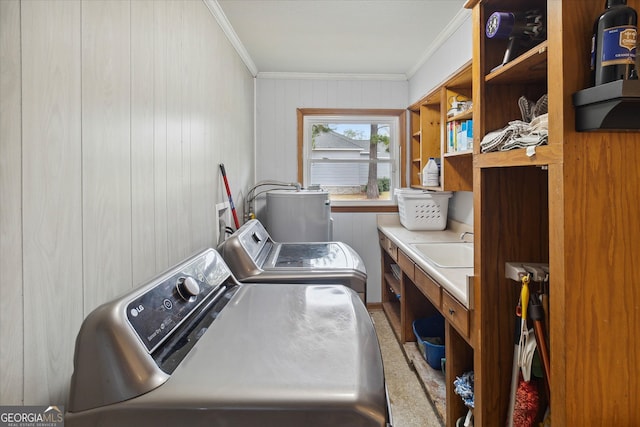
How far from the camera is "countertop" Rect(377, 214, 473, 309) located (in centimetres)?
159

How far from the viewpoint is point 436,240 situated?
2705 mm

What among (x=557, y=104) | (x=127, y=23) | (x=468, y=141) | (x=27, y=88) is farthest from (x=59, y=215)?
(x=468, y=141)

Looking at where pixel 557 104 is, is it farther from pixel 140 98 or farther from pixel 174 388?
pixel 140 98

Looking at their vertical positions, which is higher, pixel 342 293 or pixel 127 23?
pixel 127 23

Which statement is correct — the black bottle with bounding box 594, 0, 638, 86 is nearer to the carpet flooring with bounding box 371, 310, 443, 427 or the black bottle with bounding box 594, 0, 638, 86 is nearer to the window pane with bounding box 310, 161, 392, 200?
the carpet flooring with bounding box 371, 310, 443, 427

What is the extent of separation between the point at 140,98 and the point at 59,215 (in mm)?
563

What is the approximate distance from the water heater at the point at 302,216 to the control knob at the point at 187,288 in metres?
1.85

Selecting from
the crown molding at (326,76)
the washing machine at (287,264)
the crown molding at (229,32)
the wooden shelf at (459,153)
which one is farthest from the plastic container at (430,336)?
the crown molding at (229,32)

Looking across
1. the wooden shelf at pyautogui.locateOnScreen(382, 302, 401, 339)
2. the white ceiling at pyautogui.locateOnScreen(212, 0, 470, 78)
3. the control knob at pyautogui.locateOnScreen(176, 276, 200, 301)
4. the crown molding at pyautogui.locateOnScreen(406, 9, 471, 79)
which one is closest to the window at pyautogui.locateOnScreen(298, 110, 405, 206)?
the white ceiling at pyautogui.locateOnScreen(212, 0, 470, 78)

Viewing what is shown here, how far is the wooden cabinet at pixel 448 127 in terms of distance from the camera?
2.41 meters

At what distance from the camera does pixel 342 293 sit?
1193mm

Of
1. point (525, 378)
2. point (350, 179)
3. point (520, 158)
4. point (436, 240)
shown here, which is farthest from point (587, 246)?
point (350, 179)

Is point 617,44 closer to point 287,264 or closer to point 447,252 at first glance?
point 287,264

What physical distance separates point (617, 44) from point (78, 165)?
53.8 inches
